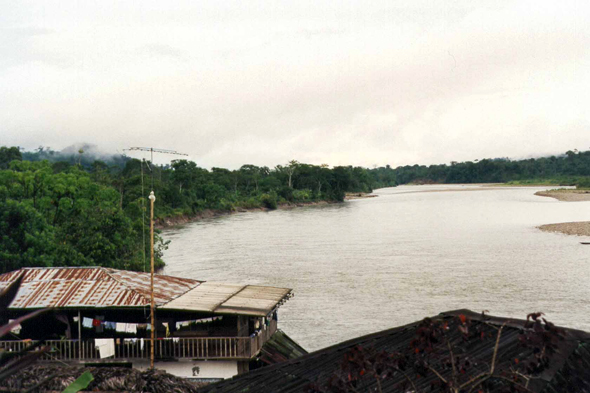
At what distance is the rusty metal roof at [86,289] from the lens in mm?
14859

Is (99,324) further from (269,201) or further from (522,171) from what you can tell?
(522,171)

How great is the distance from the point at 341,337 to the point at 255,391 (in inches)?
572

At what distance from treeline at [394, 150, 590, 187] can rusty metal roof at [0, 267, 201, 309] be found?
343ft

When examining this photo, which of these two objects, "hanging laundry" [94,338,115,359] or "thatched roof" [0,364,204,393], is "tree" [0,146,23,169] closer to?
"hanging laundry" [94,338,115,359]

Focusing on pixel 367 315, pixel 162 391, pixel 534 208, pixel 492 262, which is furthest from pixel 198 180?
pixel 162 391

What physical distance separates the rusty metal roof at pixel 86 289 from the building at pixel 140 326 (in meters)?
0.03

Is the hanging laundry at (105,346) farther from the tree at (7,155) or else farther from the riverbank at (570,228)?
the tree at (7,155)

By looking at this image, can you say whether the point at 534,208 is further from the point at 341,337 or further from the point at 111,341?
the point at 111,341

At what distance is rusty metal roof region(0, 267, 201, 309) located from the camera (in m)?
14.9

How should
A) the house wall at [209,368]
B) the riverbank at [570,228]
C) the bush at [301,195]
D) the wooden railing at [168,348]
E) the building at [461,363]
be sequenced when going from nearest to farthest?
the building at [461,363]
the wooden railing at [168,348]
the house wall at [209,368]
the riverbank at [570,228]
the bush at [301,195]

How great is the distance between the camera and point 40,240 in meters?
24.6

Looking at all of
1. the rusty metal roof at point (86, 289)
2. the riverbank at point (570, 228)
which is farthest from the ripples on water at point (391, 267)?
the rusty metal roof at point (86, 289)

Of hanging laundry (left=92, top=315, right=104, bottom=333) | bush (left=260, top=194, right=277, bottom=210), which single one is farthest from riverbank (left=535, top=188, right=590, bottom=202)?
hanging laundry (left=92, top=315, right=104, bottom=333)

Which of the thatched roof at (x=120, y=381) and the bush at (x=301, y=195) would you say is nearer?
the thatched roof at (x=120, y=381)
